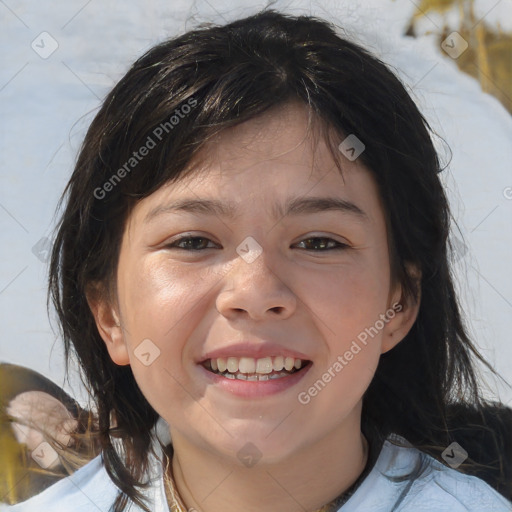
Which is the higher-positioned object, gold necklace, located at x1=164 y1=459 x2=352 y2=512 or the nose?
the nose

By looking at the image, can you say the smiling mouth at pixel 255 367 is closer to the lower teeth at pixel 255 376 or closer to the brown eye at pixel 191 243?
the lower teeth at pixel 255 376

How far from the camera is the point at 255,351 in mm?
1403

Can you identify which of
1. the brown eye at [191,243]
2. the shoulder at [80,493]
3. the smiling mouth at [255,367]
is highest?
the brown eye at [191,243]

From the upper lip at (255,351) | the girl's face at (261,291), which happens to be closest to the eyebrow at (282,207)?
the girl's face at (261,291)

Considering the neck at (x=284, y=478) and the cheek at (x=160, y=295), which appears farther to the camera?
the neck at (x=284, y=478)

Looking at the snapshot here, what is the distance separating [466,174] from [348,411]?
90 cm

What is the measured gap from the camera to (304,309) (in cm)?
140

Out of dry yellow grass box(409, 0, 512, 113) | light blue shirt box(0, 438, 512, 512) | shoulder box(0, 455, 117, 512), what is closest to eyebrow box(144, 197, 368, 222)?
light blue shirt box(0, 438, 512, 512)

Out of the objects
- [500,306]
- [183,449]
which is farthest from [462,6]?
[183,449]

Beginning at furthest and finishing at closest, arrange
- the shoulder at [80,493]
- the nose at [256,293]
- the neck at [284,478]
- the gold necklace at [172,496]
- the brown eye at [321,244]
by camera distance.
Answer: the shoulder at [80,493] → the gold necklace at [172,496] → the neck at [284,478] → the brown eye at [321,244] → the nose at [256,293]

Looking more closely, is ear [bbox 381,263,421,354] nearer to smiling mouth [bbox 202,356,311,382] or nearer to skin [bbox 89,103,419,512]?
skin [bbox 89,103,419,512]

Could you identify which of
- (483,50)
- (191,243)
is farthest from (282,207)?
(483,50)

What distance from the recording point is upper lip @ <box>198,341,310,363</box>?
1.40 m

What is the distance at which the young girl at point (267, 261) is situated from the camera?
Answer: 1.40 metres
